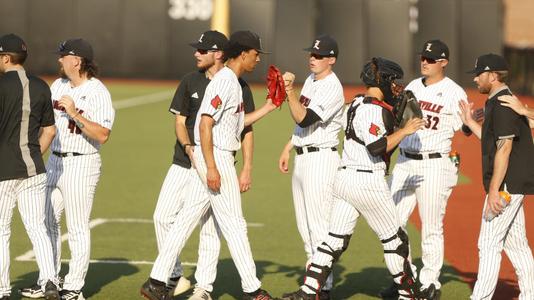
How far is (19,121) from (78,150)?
656 millimetres

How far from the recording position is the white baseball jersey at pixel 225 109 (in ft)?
30.8

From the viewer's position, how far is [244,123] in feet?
32.8

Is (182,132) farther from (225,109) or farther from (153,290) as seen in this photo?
(153,290)

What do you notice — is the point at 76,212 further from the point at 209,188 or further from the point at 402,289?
the point at 402,289

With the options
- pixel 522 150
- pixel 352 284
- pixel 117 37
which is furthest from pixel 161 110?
pixel 522 150

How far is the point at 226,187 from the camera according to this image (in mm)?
9633

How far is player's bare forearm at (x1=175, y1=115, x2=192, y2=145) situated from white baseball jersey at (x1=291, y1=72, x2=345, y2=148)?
1044mm

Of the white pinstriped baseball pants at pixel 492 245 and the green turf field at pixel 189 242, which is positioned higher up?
the white pinstriped baseball pants at pixel 492 245

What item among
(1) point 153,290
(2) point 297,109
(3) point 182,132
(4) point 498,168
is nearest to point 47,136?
(3) point 182,132

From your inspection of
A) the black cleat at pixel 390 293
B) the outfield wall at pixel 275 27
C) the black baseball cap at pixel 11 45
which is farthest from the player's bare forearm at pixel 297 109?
the outfield wall at pixel 275 27

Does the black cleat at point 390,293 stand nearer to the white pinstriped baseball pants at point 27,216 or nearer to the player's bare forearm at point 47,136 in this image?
the white pinstriped baseball pants at point 27,216

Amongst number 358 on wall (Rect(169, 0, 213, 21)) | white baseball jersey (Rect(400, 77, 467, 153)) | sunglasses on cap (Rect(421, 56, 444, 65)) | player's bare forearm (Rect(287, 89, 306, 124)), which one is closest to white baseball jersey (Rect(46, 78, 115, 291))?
player's bare forearm (Rect(287, 89, 306, 124))

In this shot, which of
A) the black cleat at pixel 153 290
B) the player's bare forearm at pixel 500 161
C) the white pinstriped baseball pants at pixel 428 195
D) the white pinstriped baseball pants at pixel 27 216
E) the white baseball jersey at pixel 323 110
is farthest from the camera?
the white pinstriped baseball pants at pixel 428 195

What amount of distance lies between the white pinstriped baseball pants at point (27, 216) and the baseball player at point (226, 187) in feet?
3.05
